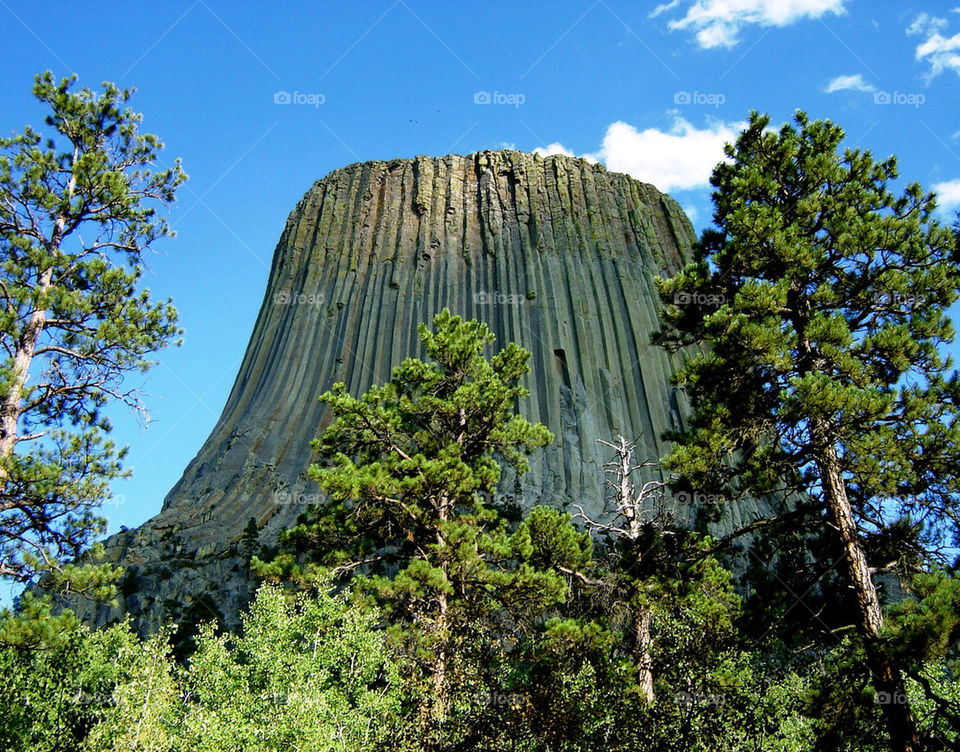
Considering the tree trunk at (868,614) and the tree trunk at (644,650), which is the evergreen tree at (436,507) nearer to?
the tree trunk at (644,650)

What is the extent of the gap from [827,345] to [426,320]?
95.0ft

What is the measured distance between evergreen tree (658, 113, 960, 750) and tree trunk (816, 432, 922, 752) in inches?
0.9

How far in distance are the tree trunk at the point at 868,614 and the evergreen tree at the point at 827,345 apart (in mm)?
23

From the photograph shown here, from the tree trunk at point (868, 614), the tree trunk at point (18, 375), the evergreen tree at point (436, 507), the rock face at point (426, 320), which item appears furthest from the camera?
the rock face at point (426, 320)

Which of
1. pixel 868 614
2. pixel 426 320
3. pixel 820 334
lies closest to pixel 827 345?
pixel 820 334

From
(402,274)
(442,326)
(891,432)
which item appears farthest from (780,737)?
(402,274)

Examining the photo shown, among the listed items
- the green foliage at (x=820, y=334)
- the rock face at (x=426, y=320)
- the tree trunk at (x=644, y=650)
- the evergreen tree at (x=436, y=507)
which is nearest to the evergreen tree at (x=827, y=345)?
the green foliage at (x=820, y=334)

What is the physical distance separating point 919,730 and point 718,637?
2.39 metres

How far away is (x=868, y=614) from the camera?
9.49m

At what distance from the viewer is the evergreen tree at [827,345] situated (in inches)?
402

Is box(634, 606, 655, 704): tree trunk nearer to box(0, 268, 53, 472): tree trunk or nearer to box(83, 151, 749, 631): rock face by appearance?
box(0, 268, 53, 472): tree trunk

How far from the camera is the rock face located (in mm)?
29641

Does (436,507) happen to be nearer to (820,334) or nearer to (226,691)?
(226,691)

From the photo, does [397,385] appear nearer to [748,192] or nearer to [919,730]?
[748,192]
